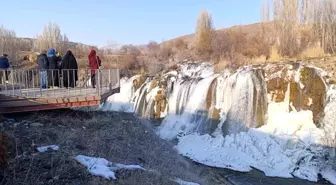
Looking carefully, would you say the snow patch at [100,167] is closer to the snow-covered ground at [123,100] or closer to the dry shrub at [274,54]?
the dry shrub at [274,54]

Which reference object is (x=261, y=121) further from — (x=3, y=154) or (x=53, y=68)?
(x=3, y=154)

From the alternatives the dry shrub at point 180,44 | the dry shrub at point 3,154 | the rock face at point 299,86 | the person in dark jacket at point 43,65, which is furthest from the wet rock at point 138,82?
the dry shrub at point 3,154

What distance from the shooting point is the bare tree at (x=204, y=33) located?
29.3 meters

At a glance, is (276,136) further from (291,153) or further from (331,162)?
(331,162)

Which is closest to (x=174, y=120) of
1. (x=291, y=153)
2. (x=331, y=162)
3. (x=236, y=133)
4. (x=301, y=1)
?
(x=236, y=133)

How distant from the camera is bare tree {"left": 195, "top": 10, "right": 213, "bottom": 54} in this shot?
29281mm

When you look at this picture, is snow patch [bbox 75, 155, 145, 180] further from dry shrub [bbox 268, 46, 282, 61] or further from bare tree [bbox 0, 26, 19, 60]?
bare tree [bbox 0, 26, 19, 60]

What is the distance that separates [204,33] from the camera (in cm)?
3050

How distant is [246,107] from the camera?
1525 centimetres

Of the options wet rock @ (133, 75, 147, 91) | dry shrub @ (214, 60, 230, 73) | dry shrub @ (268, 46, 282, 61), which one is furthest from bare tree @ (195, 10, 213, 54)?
dry shrub @ (268, 46, 282, 61)

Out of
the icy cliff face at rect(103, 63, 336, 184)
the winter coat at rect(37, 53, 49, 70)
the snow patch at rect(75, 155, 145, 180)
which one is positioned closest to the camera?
the snow patch at rect(75, 155, 145, 180)

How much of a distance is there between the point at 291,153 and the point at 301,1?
37.6 ft

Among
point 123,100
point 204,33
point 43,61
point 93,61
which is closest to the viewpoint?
point 43,61

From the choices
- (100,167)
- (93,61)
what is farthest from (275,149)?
Answer: (100,167)
